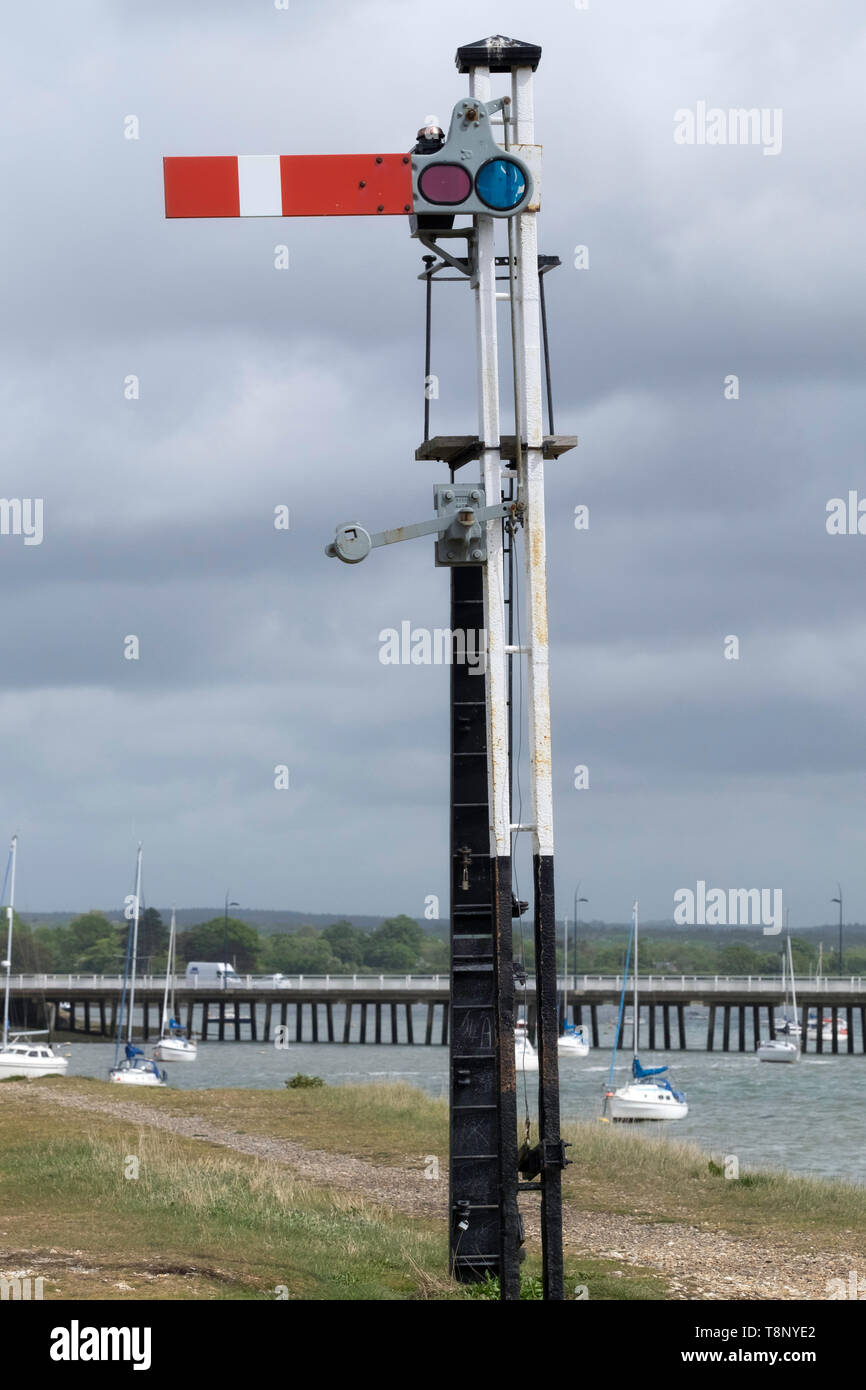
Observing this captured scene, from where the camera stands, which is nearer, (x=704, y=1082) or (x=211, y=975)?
(x=704, y=1082)

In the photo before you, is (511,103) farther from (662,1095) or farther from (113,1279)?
(662,1095)

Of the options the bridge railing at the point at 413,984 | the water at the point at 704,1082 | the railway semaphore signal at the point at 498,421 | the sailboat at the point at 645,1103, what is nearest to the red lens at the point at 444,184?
the railway semaphore signal at the point at 498,421

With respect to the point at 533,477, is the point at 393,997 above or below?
below

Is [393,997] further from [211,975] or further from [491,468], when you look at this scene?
[491,468]

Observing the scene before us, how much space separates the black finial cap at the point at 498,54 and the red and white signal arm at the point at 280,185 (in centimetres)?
133

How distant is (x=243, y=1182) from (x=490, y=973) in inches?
264

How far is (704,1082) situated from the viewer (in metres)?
78.2

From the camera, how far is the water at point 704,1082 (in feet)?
143

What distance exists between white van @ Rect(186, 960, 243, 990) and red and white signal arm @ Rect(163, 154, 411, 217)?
102 metres

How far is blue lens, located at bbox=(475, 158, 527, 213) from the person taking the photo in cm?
1166

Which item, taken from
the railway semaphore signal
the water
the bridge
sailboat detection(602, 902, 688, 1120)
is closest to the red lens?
the railway semaphore signal

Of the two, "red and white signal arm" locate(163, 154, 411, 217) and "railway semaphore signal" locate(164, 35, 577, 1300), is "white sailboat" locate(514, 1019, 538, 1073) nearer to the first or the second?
"railway semaphore signal" locate(164, 35, 577, 1300)

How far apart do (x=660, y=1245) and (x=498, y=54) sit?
40.8ft

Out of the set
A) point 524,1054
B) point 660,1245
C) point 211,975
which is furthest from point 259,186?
point 211,975
